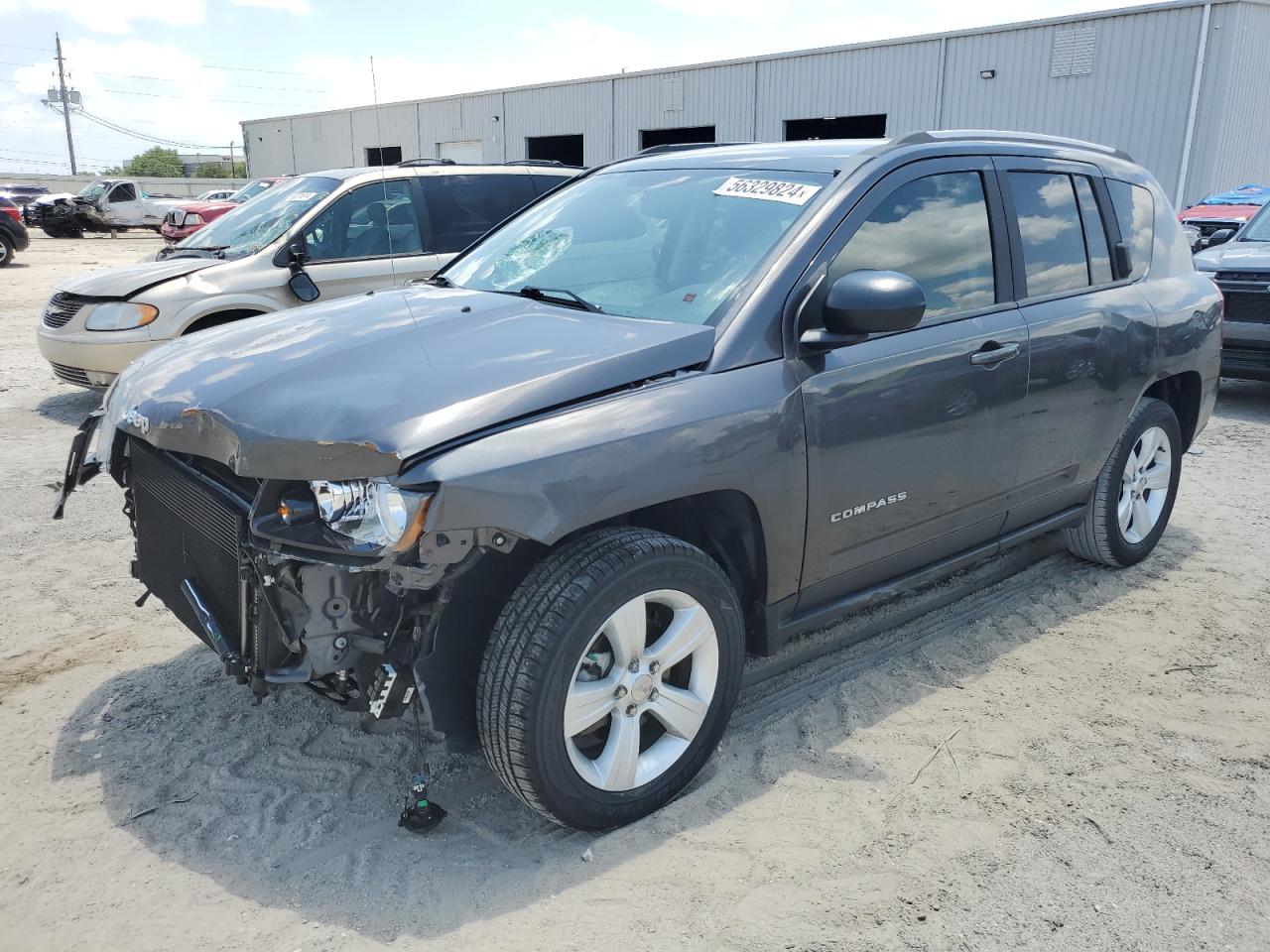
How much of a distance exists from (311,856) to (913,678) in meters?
2.25

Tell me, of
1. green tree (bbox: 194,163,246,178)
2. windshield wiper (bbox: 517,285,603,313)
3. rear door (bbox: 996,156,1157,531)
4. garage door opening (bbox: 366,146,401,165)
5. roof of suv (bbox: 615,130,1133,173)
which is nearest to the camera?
windshield wiper (bbox: 517,285,603,313)

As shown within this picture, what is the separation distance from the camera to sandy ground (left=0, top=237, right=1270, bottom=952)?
254 cm

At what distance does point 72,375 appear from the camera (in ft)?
25.2

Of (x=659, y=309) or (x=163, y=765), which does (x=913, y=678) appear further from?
(x=163, y=765)

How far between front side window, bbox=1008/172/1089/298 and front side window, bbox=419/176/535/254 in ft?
15.9

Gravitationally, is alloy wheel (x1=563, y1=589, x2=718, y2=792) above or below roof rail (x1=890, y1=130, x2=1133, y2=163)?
below

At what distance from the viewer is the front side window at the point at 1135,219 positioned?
4.52 meters

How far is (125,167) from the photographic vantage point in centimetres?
10962

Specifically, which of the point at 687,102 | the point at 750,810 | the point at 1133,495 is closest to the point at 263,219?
the point at 1133,495

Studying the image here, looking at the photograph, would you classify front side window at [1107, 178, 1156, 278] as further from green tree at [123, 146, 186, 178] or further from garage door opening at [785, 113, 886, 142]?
green tree at [123, 146, 186, 178]

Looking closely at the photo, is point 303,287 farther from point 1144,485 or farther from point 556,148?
point 556,148

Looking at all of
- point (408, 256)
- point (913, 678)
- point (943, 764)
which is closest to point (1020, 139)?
point (913, 678)

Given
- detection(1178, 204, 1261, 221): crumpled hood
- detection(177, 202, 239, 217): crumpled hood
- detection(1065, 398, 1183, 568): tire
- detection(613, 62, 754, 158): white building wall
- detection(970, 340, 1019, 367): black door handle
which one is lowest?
detection(1065, 398, 1183, 568): tire

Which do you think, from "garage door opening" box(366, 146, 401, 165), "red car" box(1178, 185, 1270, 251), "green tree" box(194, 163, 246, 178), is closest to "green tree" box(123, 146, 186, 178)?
"green tree" box(194, 163, 246, 178)
